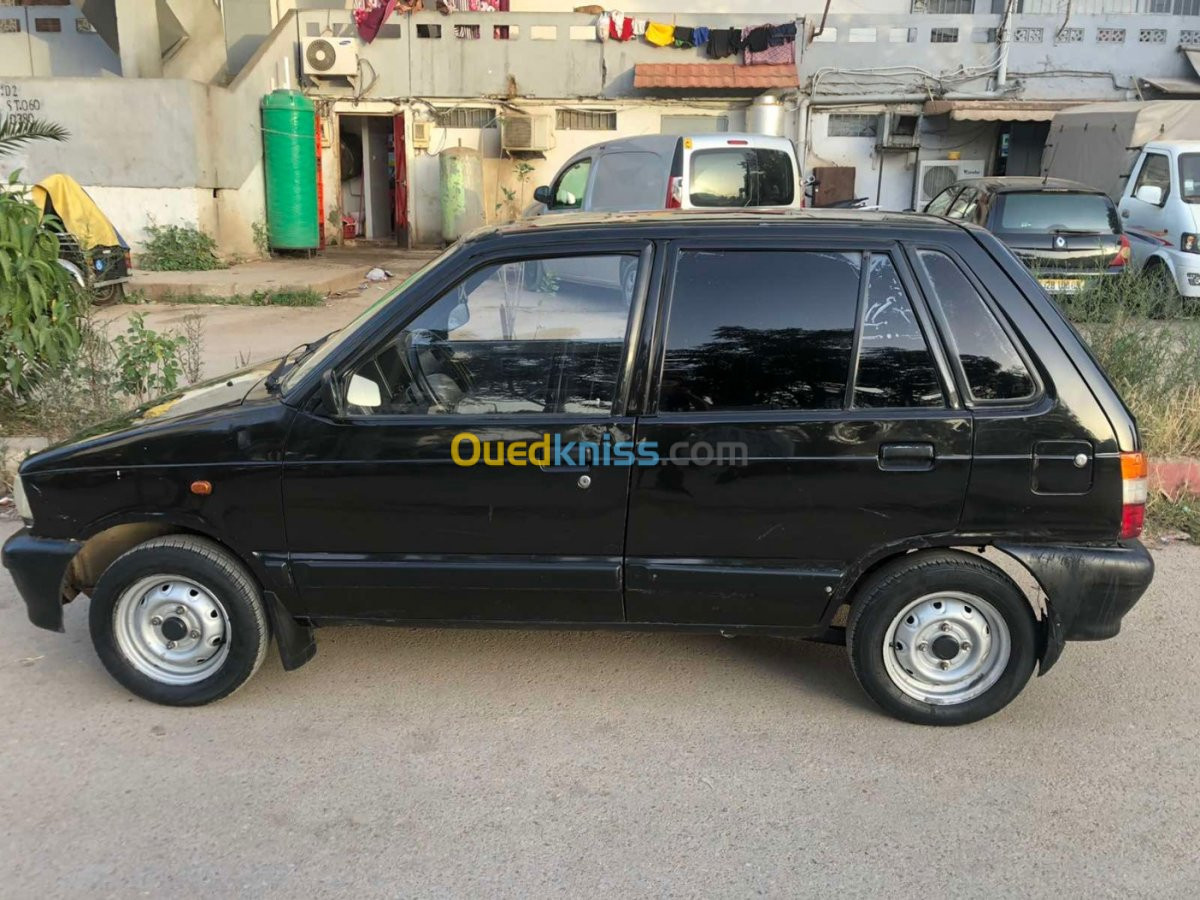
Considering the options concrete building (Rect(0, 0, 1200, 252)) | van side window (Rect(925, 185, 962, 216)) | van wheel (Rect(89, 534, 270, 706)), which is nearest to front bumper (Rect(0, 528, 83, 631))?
van wheel (Rect(89, 534, 270, 706))

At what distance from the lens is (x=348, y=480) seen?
140 inches

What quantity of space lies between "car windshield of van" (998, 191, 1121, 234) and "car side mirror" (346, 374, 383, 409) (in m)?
10.3

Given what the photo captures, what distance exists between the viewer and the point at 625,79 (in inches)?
709

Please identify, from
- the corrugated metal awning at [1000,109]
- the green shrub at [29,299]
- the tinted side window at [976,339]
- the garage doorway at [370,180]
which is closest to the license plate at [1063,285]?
the tinted side window at [976,339]

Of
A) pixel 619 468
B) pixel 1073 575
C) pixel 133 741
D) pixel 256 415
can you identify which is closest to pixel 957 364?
pixel 1073 575

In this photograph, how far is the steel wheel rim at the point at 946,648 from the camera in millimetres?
3549

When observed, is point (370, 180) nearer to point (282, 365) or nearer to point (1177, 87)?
Answer: point (1177, 87)

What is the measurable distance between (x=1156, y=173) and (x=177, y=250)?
553 inches

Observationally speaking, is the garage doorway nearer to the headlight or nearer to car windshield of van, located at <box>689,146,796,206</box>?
car windshield of van, located at <box>689,146,796,206</box>

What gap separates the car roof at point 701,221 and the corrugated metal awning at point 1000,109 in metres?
14.8

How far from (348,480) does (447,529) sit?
0.39 meters

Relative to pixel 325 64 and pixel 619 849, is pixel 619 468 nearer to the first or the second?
pixel 619 849

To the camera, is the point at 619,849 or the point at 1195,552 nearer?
the point at 619,849

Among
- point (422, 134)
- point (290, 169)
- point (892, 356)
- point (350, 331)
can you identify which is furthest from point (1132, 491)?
point (422, 134)
